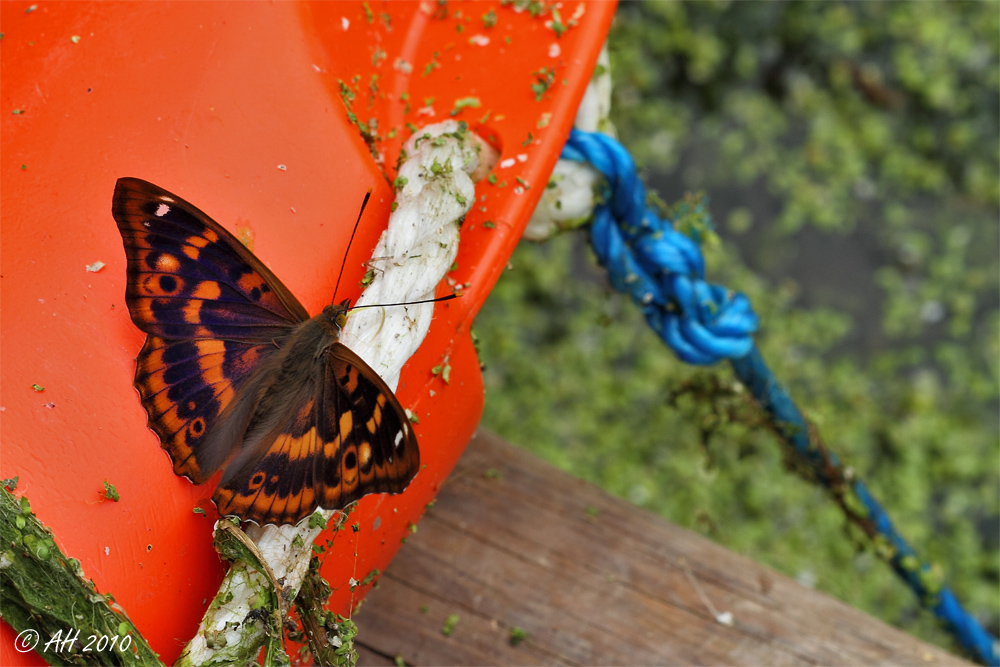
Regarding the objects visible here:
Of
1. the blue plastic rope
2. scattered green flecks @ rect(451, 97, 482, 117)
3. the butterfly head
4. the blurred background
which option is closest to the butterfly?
the butterfly head

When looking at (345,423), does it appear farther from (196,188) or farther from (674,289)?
(674,289)

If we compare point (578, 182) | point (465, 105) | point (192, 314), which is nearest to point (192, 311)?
point (192, 314)

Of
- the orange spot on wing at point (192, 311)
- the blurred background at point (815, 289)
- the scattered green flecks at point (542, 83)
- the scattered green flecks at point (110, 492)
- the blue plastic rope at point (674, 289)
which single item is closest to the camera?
the scattered green flecks at point (110, 492)

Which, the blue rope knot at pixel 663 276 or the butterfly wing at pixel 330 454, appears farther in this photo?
the blue rope knot at pixel 663 276

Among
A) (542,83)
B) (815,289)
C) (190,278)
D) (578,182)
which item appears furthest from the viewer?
(815,289)

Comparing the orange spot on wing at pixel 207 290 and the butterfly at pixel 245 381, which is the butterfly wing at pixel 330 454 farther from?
the orange spot on wing at pixel 207 290

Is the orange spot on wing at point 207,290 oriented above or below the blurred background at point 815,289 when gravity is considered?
above

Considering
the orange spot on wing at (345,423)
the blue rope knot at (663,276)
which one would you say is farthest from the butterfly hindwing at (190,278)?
the blue rope knot at (663,276)

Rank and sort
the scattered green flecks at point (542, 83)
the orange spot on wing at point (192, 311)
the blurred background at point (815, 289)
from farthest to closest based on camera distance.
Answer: the blurred background at point (815, 289) < the scattered green flecks at point (542, 83) < the orange spot on wing at point (192, 311)

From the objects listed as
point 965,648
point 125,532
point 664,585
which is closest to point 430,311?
point 125,532

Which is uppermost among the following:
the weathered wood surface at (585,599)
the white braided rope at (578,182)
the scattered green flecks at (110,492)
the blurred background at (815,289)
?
the scattered green flecks at (110,492)
